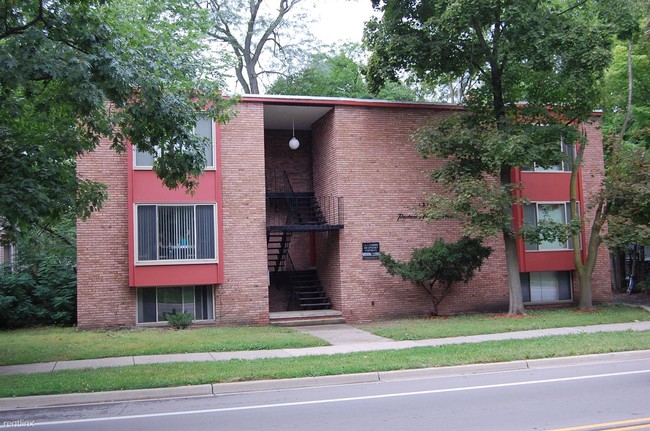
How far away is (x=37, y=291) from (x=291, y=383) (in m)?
13.3

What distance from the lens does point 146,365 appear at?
11602 millimetres

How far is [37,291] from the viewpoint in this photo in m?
19.8

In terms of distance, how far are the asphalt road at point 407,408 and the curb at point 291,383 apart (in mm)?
252

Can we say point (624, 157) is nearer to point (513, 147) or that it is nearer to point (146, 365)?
point (513, 147)

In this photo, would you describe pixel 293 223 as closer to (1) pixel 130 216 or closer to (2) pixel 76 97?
(1) pixel 130 216

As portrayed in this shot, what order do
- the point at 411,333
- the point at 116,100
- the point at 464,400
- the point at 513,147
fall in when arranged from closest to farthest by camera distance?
the point at 464,400 → the point at 116,100 → the point at 411,333 → the point at 513,147

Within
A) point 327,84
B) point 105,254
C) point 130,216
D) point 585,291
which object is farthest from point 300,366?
point 327,84

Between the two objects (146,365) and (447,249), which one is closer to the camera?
(146,365)

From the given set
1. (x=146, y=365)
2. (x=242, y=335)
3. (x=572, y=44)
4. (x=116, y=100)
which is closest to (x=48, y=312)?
(x=242, y=335)

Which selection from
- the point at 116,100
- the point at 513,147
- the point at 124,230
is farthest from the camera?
the point at 124,230

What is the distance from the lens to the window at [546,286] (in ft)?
73.6

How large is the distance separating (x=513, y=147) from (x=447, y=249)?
4092mm

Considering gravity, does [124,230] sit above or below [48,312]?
above

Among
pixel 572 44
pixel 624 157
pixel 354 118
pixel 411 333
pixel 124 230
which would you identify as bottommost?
pixel 411 333
